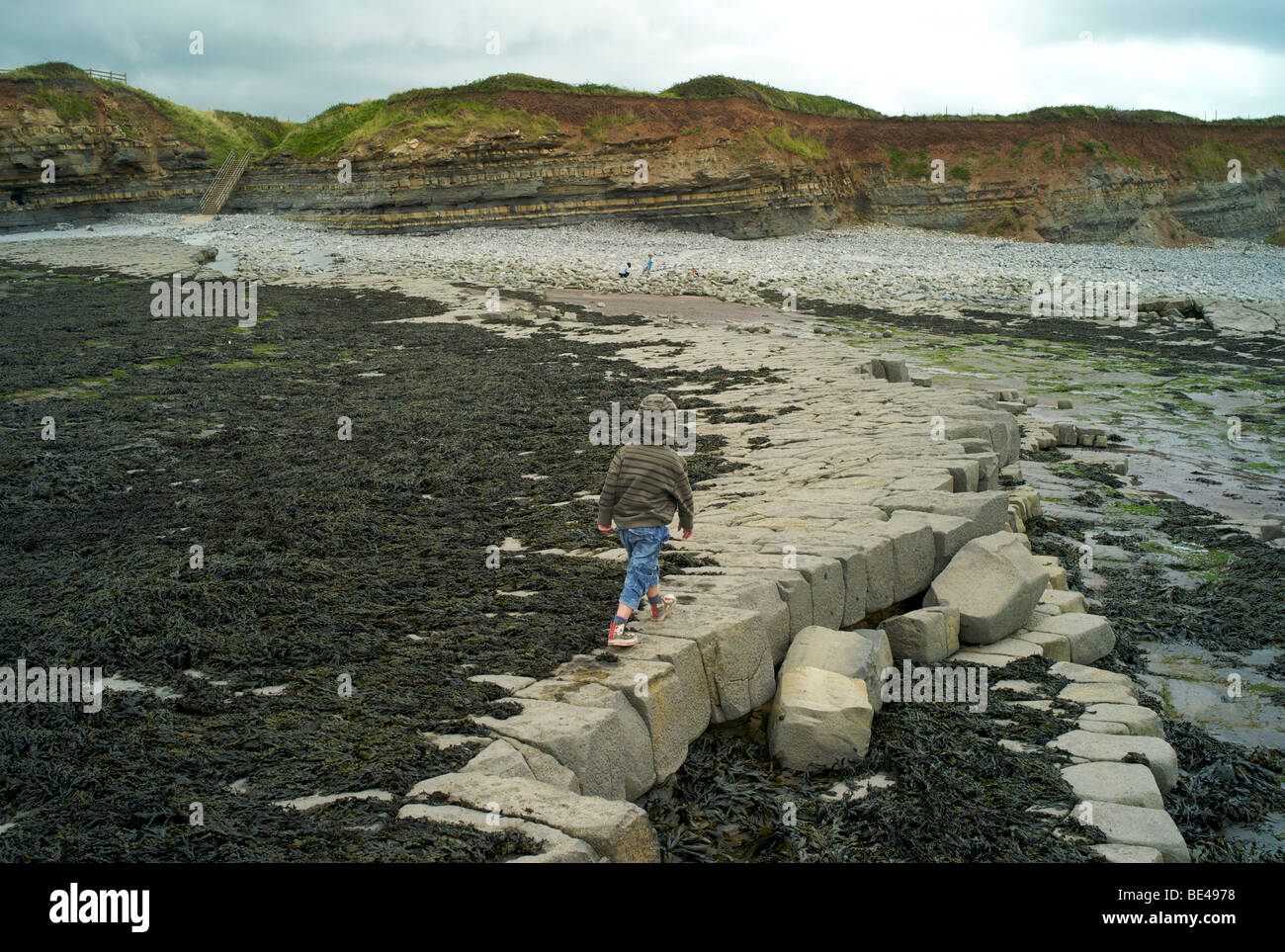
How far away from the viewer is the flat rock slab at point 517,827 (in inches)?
159

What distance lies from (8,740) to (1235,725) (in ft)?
25.6

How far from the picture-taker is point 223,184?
4641 centimetres

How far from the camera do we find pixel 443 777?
15.3 feet

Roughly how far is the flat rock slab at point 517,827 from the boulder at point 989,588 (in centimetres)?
459

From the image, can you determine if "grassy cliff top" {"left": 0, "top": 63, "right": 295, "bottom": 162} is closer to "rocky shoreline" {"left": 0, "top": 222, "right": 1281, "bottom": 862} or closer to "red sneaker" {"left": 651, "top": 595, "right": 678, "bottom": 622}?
"rocky shoreline" {"left": 0, "top": 222, "right": 1281, "bottom": 862}

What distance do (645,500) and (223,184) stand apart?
1834 inches

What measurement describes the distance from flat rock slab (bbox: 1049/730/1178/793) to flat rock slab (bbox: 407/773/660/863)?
10.2 ft

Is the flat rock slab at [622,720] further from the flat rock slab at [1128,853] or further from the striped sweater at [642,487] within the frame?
the flat rock slab at [1128,853]

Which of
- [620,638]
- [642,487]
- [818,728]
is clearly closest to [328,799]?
[620,638]

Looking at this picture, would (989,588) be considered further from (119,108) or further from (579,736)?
(119,108)

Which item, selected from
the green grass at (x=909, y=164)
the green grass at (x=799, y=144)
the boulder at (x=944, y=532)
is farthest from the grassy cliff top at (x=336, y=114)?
the boulder at (x=944, y=532)
